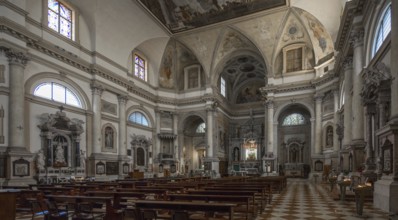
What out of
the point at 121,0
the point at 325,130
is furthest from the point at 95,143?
the point at 325,130

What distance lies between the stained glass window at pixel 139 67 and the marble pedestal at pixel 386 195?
2242 centimetres

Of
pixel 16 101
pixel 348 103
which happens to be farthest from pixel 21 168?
pixel 348 103

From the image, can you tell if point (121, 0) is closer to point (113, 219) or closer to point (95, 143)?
point (95, 143)

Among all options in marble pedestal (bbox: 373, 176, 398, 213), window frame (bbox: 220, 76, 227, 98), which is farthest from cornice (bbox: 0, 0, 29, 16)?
window frame (bbox: 220, 76, 227, 98)

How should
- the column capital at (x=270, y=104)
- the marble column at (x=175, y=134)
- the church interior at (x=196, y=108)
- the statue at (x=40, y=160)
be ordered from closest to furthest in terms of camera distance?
the church interior at (x=196, y=108)
the statue at (x=40, y=160)
the column capital at (x=270, y=104)
the marble column at (x=175, y=134)

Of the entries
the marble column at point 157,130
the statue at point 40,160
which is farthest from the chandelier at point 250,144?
the statue at point 40,160

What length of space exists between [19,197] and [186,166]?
2294cm

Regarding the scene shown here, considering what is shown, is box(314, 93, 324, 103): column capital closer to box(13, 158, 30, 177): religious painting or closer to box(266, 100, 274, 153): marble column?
box(266, 100, 274, 153): marble column

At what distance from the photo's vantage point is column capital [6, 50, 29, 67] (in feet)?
46.1

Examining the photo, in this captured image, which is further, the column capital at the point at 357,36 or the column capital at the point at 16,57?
the column capital at the point at 16,57

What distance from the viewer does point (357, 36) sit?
13008mm

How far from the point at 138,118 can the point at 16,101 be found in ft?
41.9

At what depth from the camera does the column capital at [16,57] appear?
14062mm

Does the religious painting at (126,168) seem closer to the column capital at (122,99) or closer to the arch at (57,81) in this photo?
the column capital at (122,99)
